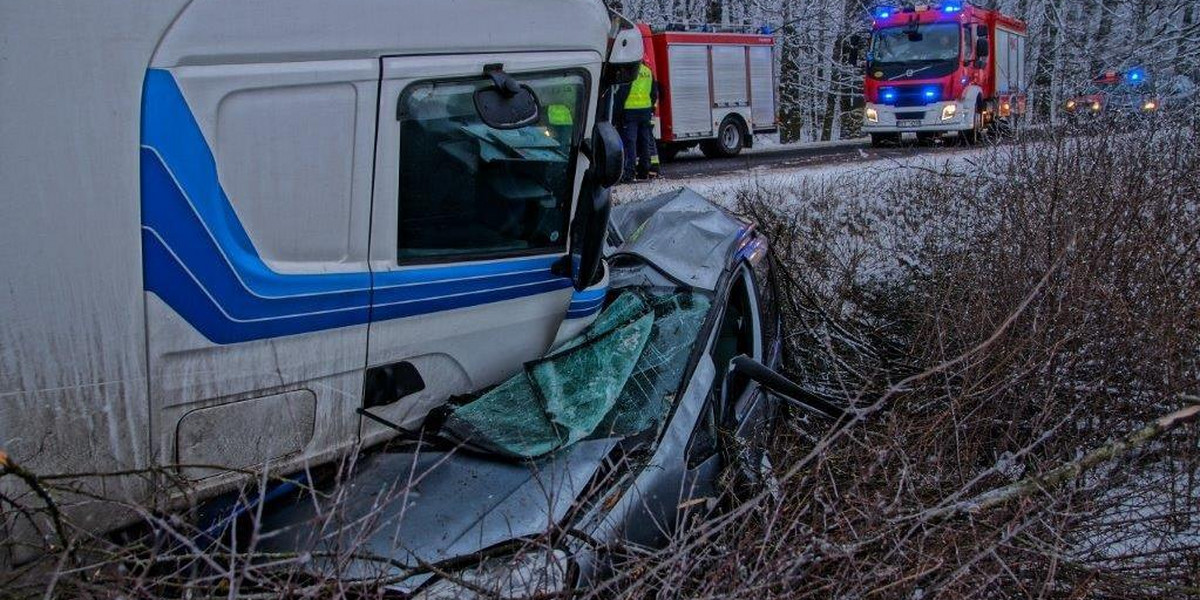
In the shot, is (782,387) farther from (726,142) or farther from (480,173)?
(726,142)

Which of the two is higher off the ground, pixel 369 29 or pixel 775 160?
pixel 775 160

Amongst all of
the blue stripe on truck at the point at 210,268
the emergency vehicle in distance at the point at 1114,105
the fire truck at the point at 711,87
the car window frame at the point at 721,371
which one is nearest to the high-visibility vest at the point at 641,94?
the fire truck at the point at 711,87

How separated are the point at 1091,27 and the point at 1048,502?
29.1m

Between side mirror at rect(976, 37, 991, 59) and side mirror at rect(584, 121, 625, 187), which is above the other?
side mirror at rect(976, 37, 991, 59)

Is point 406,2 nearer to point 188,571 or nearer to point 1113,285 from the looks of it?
point 188,571

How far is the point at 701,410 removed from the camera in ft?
11.8

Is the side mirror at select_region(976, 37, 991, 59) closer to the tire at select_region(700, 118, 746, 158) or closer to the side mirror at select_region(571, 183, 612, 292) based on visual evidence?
the tire at select_region(700, 118, 746, 158)

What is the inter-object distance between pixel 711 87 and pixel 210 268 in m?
19.2

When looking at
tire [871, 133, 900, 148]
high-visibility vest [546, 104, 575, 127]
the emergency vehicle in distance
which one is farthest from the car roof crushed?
tire [871, 133, 900, 148]

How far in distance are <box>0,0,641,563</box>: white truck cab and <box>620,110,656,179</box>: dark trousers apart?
10735 mm

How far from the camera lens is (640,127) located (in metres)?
14.7

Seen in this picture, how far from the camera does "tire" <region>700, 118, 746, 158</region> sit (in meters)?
21.7

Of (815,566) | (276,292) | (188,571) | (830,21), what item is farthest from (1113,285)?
(830,21)

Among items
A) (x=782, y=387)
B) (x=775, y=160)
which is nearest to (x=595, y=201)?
(x=782, y=387)
